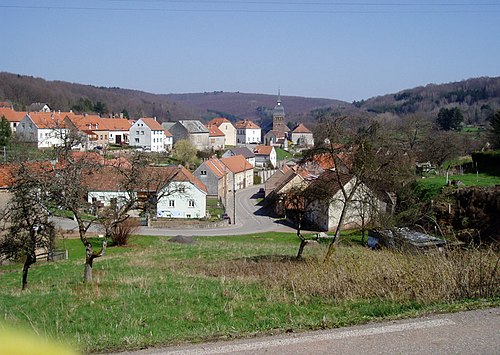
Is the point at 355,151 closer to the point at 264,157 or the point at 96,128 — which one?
the point at 264,157

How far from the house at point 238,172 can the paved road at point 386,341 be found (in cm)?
5599

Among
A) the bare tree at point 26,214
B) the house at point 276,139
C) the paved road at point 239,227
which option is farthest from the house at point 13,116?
the bare tree at point 26,214

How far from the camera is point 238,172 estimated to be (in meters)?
66.6

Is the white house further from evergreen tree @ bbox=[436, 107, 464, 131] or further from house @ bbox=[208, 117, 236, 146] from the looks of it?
evergreen tree @ bbox=[436, 107, 464, 131]

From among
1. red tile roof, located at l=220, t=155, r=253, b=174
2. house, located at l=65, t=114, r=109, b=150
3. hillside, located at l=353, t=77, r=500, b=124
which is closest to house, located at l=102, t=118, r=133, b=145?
house, located at l=65, t=114, r=109, b=150

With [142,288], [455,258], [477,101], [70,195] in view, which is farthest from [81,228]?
[477,101]

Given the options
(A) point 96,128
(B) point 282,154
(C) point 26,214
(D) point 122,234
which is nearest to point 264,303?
(C) point 26,214

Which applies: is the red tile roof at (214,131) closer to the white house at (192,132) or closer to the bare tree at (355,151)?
the white house at (192,132)

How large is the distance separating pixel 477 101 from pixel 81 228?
163 metres

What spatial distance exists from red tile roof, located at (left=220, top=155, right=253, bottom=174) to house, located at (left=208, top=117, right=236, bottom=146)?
143 feet

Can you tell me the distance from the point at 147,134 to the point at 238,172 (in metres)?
25.7

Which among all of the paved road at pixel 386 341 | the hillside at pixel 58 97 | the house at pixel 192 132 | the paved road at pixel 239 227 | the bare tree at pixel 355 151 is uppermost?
the hillside at pixel 58 97

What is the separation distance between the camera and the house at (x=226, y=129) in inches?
4525

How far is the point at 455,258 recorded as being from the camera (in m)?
7.88
